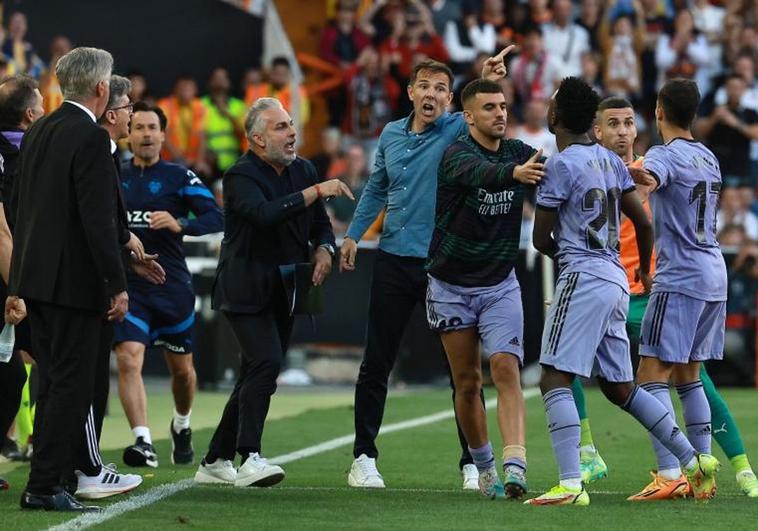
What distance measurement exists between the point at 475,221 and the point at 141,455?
3.17 m

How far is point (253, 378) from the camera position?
9.42 metres

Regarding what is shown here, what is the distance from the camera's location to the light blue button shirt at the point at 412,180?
1003 cm

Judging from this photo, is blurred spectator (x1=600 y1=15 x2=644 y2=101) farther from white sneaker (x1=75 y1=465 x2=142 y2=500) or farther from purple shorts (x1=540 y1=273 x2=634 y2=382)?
white sneaker (x1=75 y1=465 x2=142 y2=500)

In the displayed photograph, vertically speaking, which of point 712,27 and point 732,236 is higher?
point 712,27

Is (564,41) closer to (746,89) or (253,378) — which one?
(746,89)

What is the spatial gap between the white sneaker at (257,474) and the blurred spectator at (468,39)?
13813 mm

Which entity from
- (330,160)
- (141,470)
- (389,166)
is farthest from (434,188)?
(330,160)

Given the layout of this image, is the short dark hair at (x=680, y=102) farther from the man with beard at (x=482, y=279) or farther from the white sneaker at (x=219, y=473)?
the white sneaker at (x=219, y=473)

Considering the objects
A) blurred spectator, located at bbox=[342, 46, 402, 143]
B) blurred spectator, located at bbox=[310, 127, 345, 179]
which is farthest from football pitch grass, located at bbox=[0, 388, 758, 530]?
blurred spectator, located at bbox=[342, 46, 402, 143]

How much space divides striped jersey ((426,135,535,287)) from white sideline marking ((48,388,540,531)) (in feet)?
5.15

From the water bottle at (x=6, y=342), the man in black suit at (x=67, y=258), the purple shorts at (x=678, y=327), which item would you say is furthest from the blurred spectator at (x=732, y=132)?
the man in black suit at (x=67, y=258)

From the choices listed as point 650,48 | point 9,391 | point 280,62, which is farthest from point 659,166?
point 650,48

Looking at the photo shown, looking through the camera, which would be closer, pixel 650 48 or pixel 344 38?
pixel 344 38

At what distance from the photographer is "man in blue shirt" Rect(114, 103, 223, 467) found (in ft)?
37.6
